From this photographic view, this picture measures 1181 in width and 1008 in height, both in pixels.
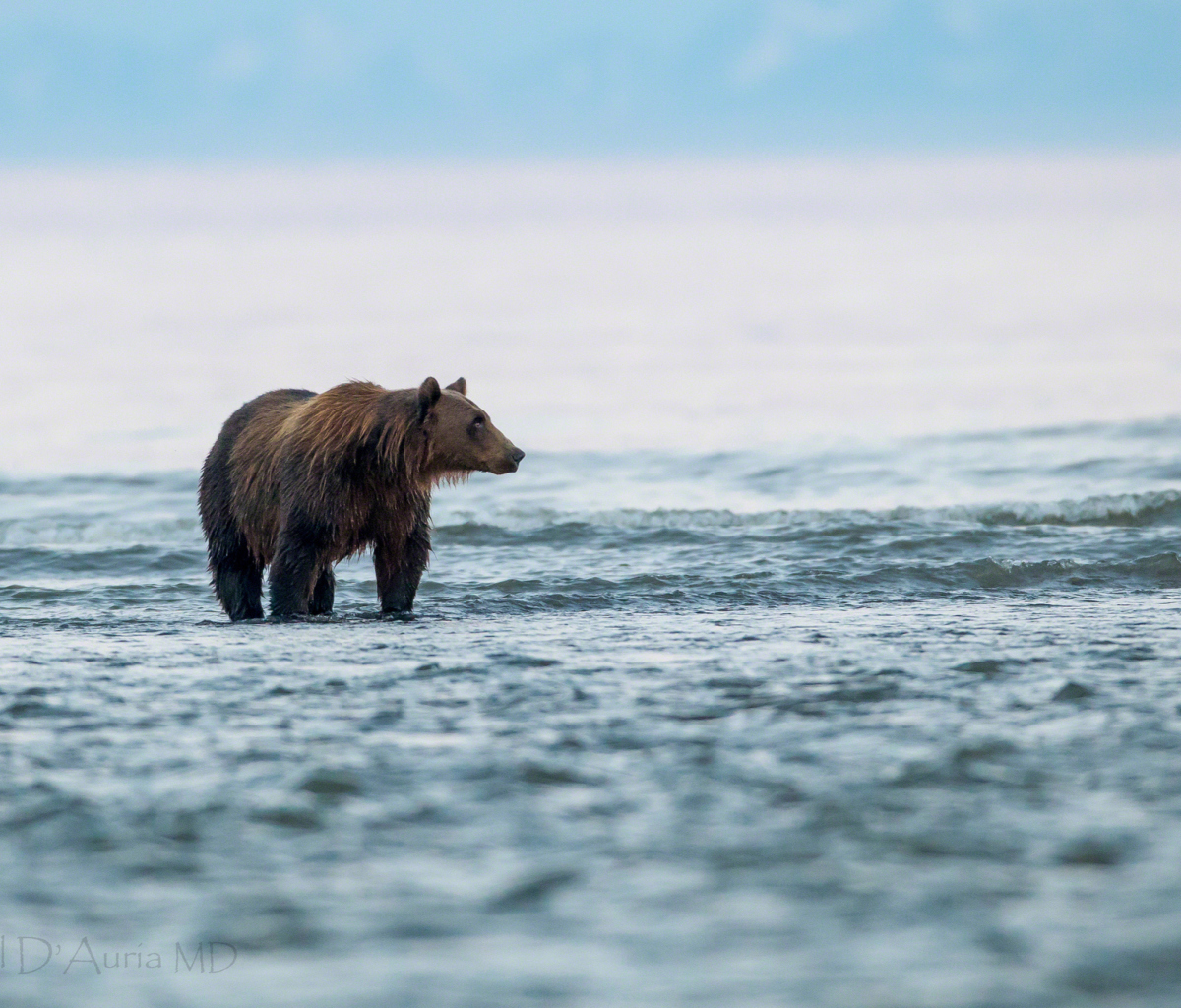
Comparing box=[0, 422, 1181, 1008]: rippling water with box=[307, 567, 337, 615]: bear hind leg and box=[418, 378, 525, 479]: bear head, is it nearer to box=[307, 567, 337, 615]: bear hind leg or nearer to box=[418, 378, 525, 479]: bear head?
box=[307, 567, 337, 615]: bear hind leg

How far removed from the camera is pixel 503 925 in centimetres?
389

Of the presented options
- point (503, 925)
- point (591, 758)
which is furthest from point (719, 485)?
point (503, 925)

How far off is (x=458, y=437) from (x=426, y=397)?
0.27m

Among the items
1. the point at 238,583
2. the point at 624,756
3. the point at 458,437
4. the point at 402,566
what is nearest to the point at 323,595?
the point at 238,583

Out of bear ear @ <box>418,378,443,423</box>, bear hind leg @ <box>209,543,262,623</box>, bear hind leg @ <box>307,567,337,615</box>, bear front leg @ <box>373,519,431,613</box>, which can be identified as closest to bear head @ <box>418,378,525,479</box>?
bear ear @ <box>418,378,443,423</box>

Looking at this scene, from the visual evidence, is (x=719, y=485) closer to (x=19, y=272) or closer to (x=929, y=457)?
(x=929, y=457)

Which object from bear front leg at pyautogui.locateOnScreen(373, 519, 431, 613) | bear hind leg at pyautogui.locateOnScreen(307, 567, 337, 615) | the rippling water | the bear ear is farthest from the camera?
bear hind leg at pyautogui.locateOnScreen(307, 567, 337, 615)

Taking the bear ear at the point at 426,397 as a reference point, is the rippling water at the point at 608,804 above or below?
below

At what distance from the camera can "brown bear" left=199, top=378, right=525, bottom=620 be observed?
8.96 m

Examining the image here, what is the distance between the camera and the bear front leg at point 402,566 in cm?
928

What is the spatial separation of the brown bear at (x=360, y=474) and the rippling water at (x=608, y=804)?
1.43 ft

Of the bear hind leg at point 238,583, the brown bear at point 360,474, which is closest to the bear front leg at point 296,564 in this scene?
the brown bear at point 360,474

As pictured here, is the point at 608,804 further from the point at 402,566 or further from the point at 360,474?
the point at 402,566

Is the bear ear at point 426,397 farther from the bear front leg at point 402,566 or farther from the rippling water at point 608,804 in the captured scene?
the rippling water at point 608,804
